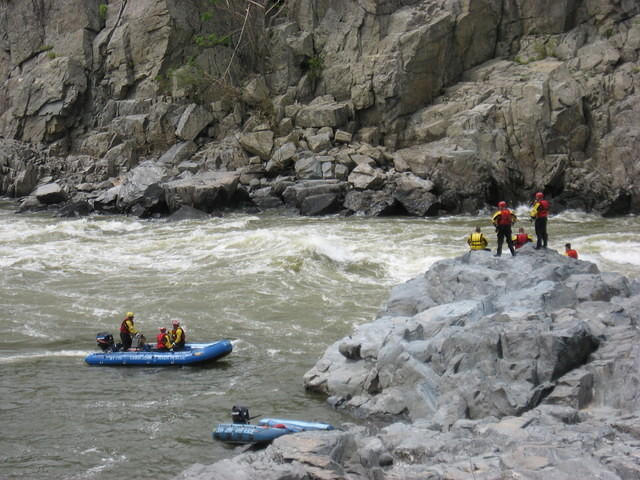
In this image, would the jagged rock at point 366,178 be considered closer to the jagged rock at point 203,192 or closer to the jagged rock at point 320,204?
the jagged rock at point 320,204

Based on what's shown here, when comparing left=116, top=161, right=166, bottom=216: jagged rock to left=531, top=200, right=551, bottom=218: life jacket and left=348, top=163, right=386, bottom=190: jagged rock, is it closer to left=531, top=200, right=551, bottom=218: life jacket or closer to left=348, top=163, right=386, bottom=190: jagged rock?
left=348, top=163, right=386, bottom=190: jagged rock

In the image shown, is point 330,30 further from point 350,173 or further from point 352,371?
point 352,371

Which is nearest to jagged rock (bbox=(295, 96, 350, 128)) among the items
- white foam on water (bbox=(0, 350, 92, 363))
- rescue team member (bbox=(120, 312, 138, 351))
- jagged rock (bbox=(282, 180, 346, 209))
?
jagged rock (bbox=(282, 180, 346, 209))

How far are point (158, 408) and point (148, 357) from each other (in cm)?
224

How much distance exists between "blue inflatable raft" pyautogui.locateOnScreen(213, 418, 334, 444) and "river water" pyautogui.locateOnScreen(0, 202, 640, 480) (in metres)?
0.20

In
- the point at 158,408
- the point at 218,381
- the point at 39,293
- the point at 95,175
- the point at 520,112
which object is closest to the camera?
the point at 158,408

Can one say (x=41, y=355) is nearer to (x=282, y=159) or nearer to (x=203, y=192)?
(x=203, y=192)

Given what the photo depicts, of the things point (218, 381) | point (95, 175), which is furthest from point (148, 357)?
point (95, 175)

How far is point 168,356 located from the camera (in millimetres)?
12148

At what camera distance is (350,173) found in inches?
1157

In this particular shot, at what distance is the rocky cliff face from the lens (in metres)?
28.2

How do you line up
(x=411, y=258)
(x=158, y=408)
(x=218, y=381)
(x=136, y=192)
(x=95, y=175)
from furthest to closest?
(x=95, y=175) < (x=136, y=192) < (x=411, y=258) < (x=218, y=381) < (x=158, y=408)

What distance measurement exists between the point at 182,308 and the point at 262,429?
24.5ft

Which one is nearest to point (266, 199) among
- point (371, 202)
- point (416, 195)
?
point (371, 202)
